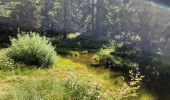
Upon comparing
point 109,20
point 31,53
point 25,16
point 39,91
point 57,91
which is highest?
point 39,91

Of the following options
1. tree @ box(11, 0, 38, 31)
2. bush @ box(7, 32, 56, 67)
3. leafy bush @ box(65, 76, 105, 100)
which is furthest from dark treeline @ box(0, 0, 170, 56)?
leafy bush @ box(65, 76, 105, 100)

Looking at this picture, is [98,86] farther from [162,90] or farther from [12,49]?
[12,49]

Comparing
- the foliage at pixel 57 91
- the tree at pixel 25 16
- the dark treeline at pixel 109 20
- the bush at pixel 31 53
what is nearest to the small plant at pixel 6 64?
the bush at pixel 31 53

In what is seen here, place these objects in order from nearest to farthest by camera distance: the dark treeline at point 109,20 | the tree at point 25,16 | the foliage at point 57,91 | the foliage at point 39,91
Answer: the foliage at point 39,91 < the foliage at point 57,91 < the dark treeline at point 109,20 < the tree at point 25,16

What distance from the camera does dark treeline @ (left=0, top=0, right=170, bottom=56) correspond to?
5456cm

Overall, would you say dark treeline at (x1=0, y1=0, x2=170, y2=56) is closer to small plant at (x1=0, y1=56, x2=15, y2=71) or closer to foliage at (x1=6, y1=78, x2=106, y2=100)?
small plant at (x1=0, y1=56, x2=15, y2=71)

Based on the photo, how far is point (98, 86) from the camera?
414 inches

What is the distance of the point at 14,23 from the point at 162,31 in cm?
2163

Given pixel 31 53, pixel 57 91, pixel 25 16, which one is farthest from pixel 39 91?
pixel 25 16

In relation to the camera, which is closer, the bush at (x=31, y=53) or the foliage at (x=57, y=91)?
the foliage at (x=57, y=91)

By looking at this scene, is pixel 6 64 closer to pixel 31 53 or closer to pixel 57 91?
pixel 31 53

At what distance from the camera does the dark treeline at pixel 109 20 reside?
54562 millimetres

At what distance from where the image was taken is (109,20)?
78.8 m

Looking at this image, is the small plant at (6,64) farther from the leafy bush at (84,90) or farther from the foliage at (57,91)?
the leafy bush at (84,90)
